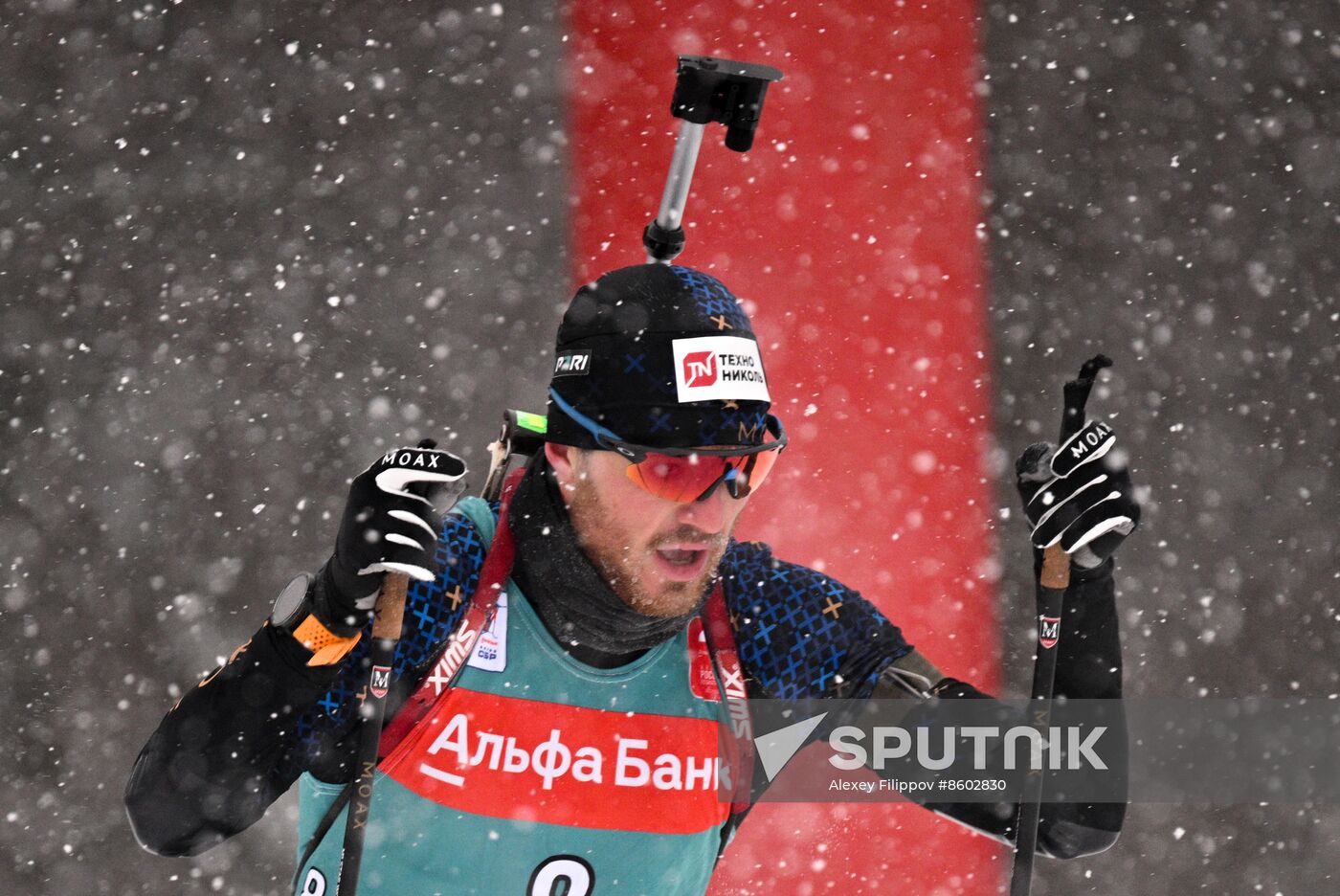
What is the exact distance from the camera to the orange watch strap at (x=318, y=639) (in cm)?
150

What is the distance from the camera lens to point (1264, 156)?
3.40 m

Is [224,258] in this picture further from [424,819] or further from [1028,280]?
[1028,280]

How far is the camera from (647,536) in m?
1.69

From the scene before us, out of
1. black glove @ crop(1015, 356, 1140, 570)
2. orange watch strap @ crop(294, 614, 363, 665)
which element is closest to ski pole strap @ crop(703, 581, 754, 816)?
black glove @ crop(1015, 356, 1140, 570)

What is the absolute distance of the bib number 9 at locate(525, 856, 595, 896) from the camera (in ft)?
5.71

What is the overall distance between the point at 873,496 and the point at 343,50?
68.3 inches

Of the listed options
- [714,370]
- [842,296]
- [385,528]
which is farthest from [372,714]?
[842,296]

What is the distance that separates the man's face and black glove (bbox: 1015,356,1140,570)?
0.43 meters

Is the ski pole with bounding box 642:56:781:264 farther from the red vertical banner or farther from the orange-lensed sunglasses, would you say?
the red vertical banner

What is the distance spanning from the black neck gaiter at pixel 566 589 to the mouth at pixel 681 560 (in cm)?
6

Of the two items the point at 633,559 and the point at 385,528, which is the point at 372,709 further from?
the point at 633,559

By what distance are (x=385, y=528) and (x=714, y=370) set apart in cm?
47

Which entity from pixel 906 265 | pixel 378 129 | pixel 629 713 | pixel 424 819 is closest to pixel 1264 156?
pixel 906 265

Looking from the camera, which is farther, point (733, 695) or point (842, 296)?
point (842, 296)
